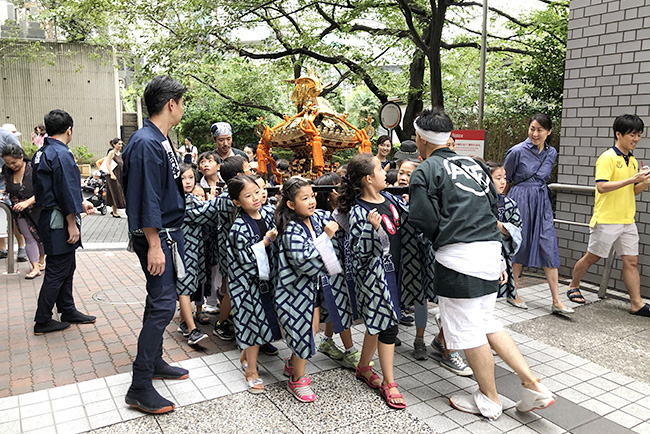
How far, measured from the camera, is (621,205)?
17.3 ft

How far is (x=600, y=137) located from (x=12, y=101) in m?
20.8

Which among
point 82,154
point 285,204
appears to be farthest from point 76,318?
point 82,154

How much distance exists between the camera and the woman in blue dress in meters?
5.50

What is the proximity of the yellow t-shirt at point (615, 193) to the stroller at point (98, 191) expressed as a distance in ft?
39.8

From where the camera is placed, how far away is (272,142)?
636 cm

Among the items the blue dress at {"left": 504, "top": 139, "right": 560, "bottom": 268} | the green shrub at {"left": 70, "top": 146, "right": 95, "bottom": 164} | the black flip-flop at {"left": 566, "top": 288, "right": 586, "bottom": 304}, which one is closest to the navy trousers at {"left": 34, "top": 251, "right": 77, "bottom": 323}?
the blue dress at {"left": 504, "top": 139, "right": 560, "bottom": 268}

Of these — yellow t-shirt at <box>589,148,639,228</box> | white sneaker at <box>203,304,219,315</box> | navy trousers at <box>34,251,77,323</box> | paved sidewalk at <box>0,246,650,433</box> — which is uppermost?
yellow t-shirt at <box>589,148,639,228</box>

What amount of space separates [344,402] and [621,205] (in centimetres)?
372

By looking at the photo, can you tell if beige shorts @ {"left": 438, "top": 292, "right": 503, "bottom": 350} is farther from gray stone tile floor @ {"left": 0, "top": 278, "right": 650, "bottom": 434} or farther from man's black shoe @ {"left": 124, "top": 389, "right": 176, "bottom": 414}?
man's black shoe @ {"left": 124, "top": 389, "right": 176, "bottom": 414}

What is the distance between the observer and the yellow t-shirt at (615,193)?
17.0ft

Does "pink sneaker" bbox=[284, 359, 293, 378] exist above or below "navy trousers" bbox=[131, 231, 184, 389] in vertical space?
below

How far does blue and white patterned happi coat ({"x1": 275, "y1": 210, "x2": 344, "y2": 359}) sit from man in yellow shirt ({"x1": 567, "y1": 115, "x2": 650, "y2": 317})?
11.3 ft

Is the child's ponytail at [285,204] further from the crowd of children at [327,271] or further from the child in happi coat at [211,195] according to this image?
the child in happi coat at [211,195]

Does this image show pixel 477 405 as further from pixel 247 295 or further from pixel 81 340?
pixel 81 340
